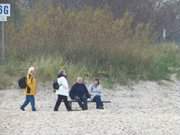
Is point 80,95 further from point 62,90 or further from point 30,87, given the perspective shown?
point 30,87

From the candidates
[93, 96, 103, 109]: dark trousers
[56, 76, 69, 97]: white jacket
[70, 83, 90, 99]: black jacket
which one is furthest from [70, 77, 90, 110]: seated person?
[56, 76, 69, 97]: white jacket

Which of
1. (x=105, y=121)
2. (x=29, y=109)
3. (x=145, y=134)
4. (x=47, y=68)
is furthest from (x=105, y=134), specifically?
(x=47, y=68)

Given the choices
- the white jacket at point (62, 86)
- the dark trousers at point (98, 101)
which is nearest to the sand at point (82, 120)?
the dark trousers at point (98, 101)

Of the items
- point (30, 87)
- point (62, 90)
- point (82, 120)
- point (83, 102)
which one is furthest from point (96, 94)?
point (82, 120)

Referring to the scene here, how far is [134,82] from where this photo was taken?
104 feet

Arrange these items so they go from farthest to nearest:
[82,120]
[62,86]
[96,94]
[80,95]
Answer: [96,94] < [80,95] < [62,86] < [82,120]

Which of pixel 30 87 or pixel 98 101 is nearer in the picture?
pixel 30 87

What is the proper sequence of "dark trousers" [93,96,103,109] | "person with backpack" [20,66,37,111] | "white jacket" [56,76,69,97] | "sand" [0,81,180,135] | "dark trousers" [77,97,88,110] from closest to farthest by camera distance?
"sand" [0,81,180,135], "white jacket" [56,76,69,97], "person with backpack" [20,66,37,111], "dark trousers" [77,97,88,110], "dark trousers" [93,96,103,109]

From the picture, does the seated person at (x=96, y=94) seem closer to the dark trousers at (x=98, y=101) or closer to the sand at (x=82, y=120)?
the dark trousers at (x=98, y=101)

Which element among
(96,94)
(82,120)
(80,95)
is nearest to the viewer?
(82,120)

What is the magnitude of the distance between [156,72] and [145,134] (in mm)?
18866

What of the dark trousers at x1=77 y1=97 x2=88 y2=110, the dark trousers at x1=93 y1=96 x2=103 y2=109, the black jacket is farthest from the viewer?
the dark trousers at x1=93 y1=96 x2=103 y2=109

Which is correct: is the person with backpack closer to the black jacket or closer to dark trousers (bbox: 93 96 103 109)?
the black jacket

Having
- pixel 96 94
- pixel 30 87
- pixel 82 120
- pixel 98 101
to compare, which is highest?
pixel 30 87
